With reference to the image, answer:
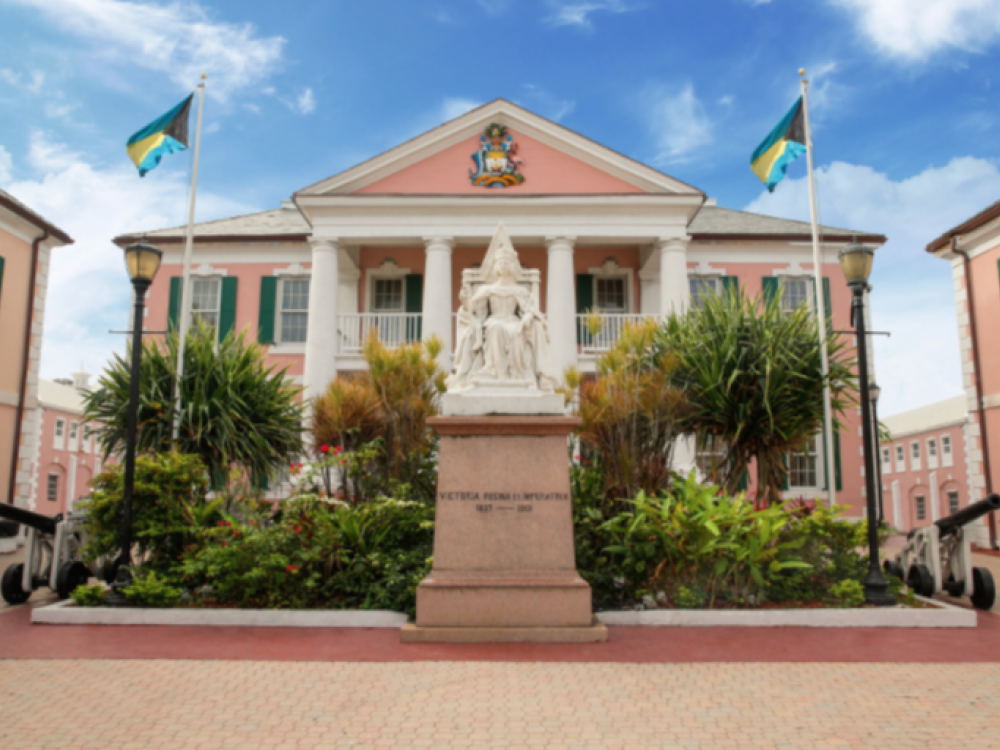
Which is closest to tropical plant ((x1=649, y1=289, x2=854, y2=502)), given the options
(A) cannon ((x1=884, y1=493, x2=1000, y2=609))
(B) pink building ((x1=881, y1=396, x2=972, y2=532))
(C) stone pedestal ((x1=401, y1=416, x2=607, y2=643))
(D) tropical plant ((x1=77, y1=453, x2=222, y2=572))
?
(A) cannon ((x1=884, y1=493, x2=1000, y2=609))

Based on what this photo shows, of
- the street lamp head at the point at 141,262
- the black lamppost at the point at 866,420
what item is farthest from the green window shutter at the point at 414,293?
the black lamppost at the point at 866,420

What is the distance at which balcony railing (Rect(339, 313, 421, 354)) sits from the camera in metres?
18.5

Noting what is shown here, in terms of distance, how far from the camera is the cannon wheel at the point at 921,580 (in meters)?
8.55

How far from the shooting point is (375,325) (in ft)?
63.4

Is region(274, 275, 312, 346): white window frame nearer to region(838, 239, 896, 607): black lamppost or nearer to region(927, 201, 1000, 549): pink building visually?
region(838, 239, 896, 607): black lamppost

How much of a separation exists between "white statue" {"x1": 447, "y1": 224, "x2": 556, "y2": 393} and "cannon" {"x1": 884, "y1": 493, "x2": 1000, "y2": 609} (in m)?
4.88

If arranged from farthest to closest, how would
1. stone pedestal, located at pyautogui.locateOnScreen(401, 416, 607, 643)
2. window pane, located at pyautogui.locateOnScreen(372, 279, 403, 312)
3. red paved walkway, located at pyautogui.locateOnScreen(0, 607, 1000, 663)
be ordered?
window pane, located at pyautogui.locateOnScreen(372, 279, 403, 312) → stone pedestal, located at pyautogui.locateOnScreen(401, 416, 607, 643) → red paved walkway, located at pyautogui.locateOnScreen(0, 607, 1000, 663)

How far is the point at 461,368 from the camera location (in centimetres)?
749

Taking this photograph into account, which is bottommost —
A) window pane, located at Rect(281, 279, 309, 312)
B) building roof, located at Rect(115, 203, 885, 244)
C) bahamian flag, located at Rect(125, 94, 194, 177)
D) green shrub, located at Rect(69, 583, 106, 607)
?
green shrub, located at Rect(69, 583, 106, 607)

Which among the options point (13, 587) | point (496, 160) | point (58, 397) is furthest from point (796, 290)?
point (58, 397)

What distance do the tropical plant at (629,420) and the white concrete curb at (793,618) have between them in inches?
84.7

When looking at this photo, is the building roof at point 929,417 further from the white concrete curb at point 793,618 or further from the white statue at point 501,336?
the white statue at point 501,336

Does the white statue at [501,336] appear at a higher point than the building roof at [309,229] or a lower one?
lower

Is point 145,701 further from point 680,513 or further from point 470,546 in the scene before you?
point 680,513
